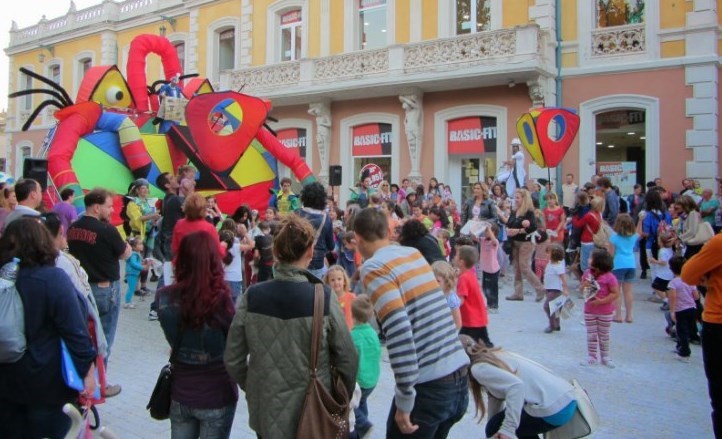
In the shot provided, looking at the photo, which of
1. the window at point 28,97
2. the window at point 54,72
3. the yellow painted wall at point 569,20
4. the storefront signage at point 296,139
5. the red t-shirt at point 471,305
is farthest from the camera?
the window at point 28,97

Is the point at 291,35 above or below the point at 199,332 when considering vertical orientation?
above

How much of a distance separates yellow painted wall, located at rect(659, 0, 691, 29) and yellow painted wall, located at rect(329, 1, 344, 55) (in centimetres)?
930

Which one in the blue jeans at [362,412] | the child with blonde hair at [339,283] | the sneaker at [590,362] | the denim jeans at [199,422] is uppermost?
the child with blonde hair at [339,283]

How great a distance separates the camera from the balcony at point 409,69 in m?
15.1

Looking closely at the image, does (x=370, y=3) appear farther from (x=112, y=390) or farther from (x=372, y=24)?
(x=112, y=390)

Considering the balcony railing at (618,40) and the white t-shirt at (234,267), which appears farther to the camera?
the balcony railing at (618,40)

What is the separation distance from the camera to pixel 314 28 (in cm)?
2017

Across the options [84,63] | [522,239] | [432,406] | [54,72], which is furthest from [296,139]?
[432,406]

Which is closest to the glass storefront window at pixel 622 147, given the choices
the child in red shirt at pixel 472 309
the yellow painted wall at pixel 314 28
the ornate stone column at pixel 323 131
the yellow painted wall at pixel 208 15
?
the ornate stone column at pixel 323 131

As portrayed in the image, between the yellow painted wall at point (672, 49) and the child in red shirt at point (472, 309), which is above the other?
the yellow painted wall at point (672, 49)

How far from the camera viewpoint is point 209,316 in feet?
10.1

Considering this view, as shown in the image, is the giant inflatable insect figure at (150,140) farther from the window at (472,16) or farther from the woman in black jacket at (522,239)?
the window at (472,16)

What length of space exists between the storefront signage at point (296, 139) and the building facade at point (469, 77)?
0.04 m

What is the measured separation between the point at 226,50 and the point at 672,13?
15.7m
